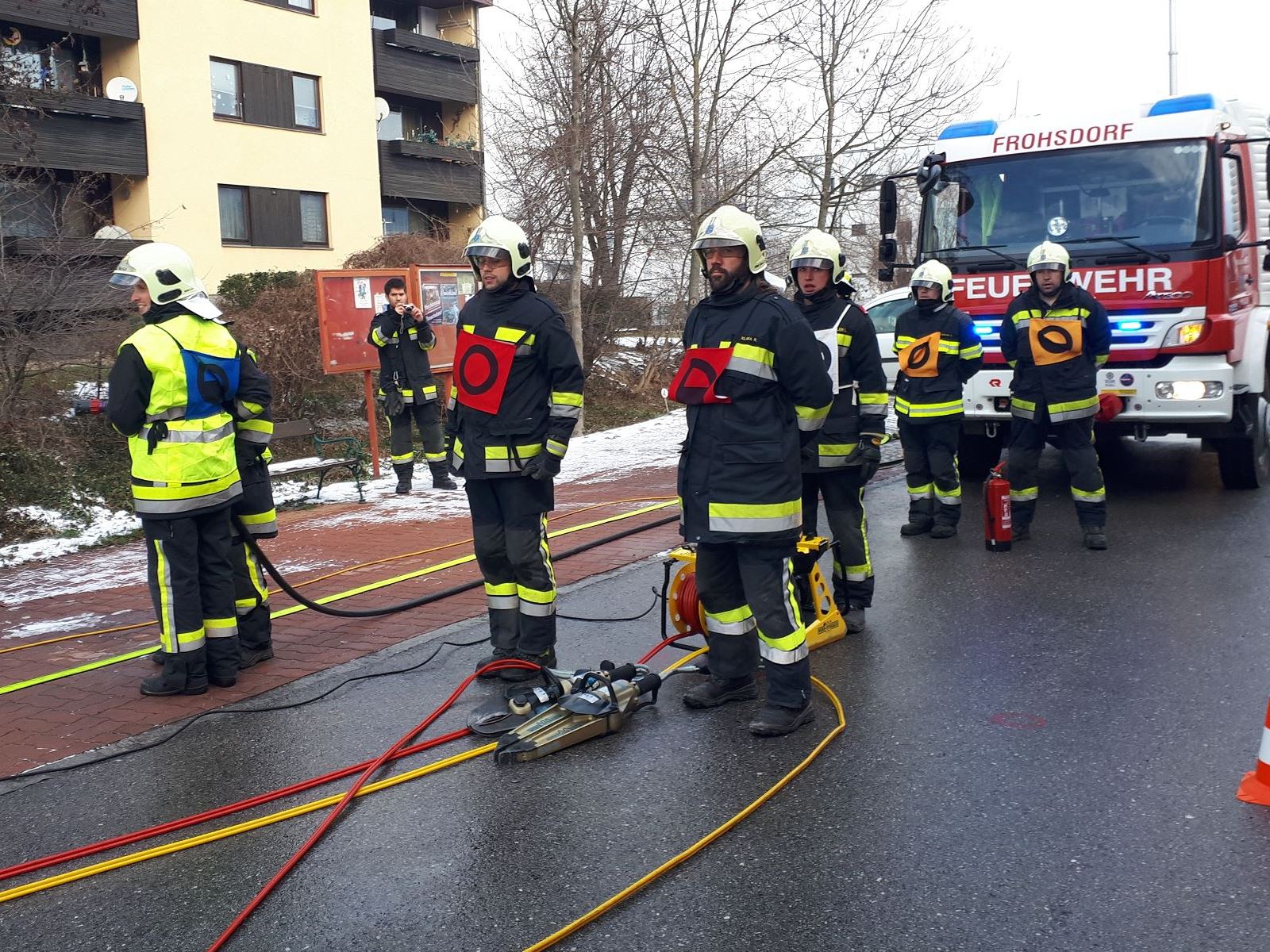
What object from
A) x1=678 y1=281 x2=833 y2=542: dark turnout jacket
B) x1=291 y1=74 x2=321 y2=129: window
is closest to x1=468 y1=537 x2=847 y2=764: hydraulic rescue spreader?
x1=678 y1=281 x2=833 y2=542: dark turnout jacket

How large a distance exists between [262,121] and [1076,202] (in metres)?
21.2

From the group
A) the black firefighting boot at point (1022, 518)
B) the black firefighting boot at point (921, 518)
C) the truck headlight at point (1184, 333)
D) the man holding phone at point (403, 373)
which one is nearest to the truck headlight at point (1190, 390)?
the truck headlight at point (1184, 333)

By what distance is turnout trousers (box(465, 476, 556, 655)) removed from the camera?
5660 mm

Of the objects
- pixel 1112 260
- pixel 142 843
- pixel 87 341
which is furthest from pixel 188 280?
pixel 1112 260

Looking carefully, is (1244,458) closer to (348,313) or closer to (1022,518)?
(1022,518)

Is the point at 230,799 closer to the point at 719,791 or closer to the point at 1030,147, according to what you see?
the point at 719,791

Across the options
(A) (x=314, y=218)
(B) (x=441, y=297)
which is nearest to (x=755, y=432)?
(B) (x=441, y=297)

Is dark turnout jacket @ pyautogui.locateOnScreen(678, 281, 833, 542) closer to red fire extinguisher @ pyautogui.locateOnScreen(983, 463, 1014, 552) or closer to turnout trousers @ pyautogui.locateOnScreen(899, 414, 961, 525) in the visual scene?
red fire extinguisher @ pyautogui.locateOnScreen(983, 463, 1014, 552)

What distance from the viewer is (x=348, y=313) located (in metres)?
12.2

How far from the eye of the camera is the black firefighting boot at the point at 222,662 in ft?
18.8

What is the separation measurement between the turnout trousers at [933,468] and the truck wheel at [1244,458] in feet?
8.62

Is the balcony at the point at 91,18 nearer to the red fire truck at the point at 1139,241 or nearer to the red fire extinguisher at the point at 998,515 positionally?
the red fire truck at the point at 1139,241

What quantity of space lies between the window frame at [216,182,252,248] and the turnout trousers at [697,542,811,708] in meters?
23.1

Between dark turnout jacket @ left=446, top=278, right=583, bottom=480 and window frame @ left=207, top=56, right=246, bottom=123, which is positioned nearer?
dark turnout jacket @ left=446, top=278, right=583, bottom=480
